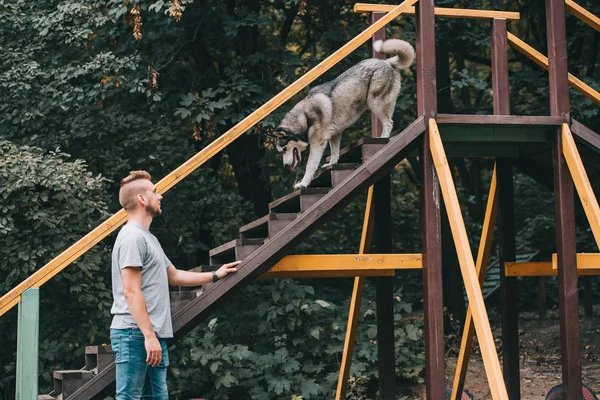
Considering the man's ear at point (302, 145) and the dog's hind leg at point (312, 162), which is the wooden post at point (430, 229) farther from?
the man's ear at point (302, 145)

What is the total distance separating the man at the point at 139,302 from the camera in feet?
17.2

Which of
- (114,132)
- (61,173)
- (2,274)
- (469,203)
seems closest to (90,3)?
(114,132)

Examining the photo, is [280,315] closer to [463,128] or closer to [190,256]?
[190,256]

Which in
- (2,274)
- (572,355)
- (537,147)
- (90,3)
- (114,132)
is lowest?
(572,355)

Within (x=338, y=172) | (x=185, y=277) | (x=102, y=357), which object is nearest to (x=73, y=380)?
(x=102, y=357)

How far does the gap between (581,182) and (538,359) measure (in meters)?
6.40

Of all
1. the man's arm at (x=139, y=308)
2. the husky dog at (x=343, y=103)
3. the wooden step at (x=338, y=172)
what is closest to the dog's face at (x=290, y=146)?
the husky dog at (x=343, y=103)

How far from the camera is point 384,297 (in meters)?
9.51

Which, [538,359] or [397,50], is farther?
[538,359]

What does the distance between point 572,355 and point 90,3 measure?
7685mm

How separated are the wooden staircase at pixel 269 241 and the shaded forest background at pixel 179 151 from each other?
3.34 metres

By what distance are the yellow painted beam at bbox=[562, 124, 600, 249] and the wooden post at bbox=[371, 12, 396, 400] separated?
6.38ft

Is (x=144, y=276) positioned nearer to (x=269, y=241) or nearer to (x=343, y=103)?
(x=269, y=241)

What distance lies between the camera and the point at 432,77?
25.7 feet
